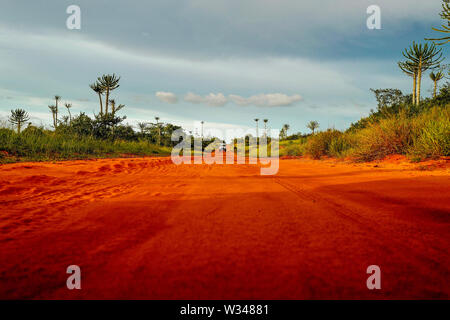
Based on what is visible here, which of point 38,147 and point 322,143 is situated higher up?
point 322,143

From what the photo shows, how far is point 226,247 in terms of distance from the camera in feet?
4.36

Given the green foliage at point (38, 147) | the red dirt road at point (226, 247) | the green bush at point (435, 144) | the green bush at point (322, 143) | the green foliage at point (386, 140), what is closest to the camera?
the red dirt road at point (226, 247)

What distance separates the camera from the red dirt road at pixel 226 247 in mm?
940

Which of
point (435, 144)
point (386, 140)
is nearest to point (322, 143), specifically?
point (386, 140)

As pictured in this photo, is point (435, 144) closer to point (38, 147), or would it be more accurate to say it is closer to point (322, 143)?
point (322, 143)

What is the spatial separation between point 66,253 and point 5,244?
0.46m

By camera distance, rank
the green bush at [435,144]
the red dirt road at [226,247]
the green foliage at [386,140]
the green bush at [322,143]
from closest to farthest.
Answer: the red dirt road at [226,247]
the green bush at [435,144]
the green foliage at [386,140]
the green bush at [322,143]

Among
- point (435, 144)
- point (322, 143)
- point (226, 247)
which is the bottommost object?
point (226, 247)

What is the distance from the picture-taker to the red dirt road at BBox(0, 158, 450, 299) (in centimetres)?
94

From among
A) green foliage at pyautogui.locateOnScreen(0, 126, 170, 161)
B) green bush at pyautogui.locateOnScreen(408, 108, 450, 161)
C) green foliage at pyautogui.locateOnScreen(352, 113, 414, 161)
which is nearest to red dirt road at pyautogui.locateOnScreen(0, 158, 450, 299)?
green bush at pyautogui.locateOnScreen(408, 108, 450, 161)

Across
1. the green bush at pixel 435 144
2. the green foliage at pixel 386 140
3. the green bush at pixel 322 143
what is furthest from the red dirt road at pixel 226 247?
the green bush at pixel 322 143

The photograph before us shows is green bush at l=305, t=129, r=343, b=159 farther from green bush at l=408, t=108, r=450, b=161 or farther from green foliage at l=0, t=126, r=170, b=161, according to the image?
green foliage at l=0, t=126, r=170, b=161

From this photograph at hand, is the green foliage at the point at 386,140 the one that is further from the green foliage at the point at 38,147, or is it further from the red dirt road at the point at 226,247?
the green foliage at the point at 38,147
